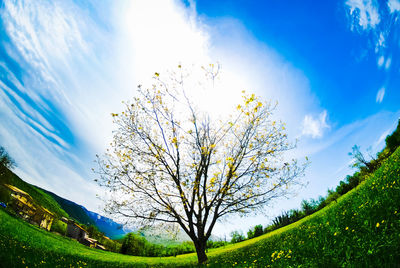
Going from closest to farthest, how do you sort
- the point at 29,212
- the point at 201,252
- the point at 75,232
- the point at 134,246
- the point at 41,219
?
the point at 201,252 → the point at 29,212 → the point at 41,219 → the point at 134,246 → the point at 75,232

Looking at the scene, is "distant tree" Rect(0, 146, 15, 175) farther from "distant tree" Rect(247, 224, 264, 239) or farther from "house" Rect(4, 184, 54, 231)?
"distant tree" Rect(247, 224, 264, 239)

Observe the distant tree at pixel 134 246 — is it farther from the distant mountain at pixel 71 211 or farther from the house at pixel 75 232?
the distant mountain at pixel 71 211

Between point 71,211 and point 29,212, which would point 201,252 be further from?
point 71,211

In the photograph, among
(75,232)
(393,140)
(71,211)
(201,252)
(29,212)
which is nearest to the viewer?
(201,252)

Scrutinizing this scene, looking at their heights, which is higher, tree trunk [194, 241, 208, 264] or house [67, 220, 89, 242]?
tree trunk [194, 241, 208, 264]

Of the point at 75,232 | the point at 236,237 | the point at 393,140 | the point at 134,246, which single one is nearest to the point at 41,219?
the point at 75,232

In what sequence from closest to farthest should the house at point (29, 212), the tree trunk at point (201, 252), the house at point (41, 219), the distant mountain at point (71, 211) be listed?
the tree trunk at point (201, 252)
the house at point (29, 212)
the house at point (41, 219)
the distant mountain at point (71, 211)

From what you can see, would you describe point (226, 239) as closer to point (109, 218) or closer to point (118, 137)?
point (109, 218)

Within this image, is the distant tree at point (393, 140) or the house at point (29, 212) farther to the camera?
the house at point (29, 212)

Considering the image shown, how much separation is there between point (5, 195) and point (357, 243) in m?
60.8

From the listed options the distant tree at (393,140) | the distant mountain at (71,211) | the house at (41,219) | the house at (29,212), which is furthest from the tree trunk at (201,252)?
the distant mountain at (71,211)

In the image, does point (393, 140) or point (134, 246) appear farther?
point (134, 246)

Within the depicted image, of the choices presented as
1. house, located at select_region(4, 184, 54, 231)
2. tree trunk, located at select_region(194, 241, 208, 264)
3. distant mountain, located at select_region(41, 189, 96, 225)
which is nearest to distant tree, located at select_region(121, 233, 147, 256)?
house, located at select_region(4, 184, 54, 231)

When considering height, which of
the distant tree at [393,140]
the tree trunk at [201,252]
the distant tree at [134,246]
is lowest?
the distant tree at [134,246]
